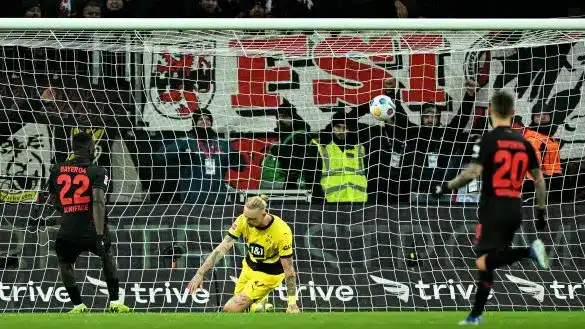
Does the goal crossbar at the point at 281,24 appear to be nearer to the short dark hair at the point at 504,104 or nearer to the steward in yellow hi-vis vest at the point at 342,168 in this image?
the steward in yellow hi-vis vest at the point at 342,168

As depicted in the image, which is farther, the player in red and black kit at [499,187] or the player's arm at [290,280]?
the player's arm at [290,280]

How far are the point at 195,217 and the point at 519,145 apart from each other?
18.8ft

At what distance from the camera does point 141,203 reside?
1426cm

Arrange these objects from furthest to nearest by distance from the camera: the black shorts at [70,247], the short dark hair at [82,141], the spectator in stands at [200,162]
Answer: the spectator in stands at [200,162]
the black shorts at [70,247]
the short dark hair at [82,141]

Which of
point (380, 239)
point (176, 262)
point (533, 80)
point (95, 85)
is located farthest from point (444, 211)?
point (95, 85)

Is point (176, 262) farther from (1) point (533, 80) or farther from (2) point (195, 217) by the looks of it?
(1) point (533, 80)

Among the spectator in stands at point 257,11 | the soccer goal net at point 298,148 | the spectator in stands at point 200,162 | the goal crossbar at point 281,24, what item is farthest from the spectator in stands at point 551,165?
the spectator in stands at point 257,11

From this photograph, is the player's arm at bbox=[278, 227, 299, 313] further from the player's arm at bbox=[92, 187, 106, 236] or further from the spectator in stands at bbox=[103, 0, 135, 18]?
the spectator in stands at bbox=[103, 0, 135, 18]

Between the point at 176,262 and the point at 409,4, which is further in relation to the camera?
the point at 409,4

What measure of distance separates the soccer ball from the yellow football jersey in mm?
1663

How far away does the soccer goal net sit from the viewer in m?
13.8

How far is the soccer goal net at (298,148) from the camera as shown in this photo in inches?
544

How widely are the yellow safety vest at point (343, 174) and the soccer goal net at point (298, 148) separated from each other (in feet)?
0.09

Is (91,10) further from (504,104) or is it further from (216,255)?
(504,104)
